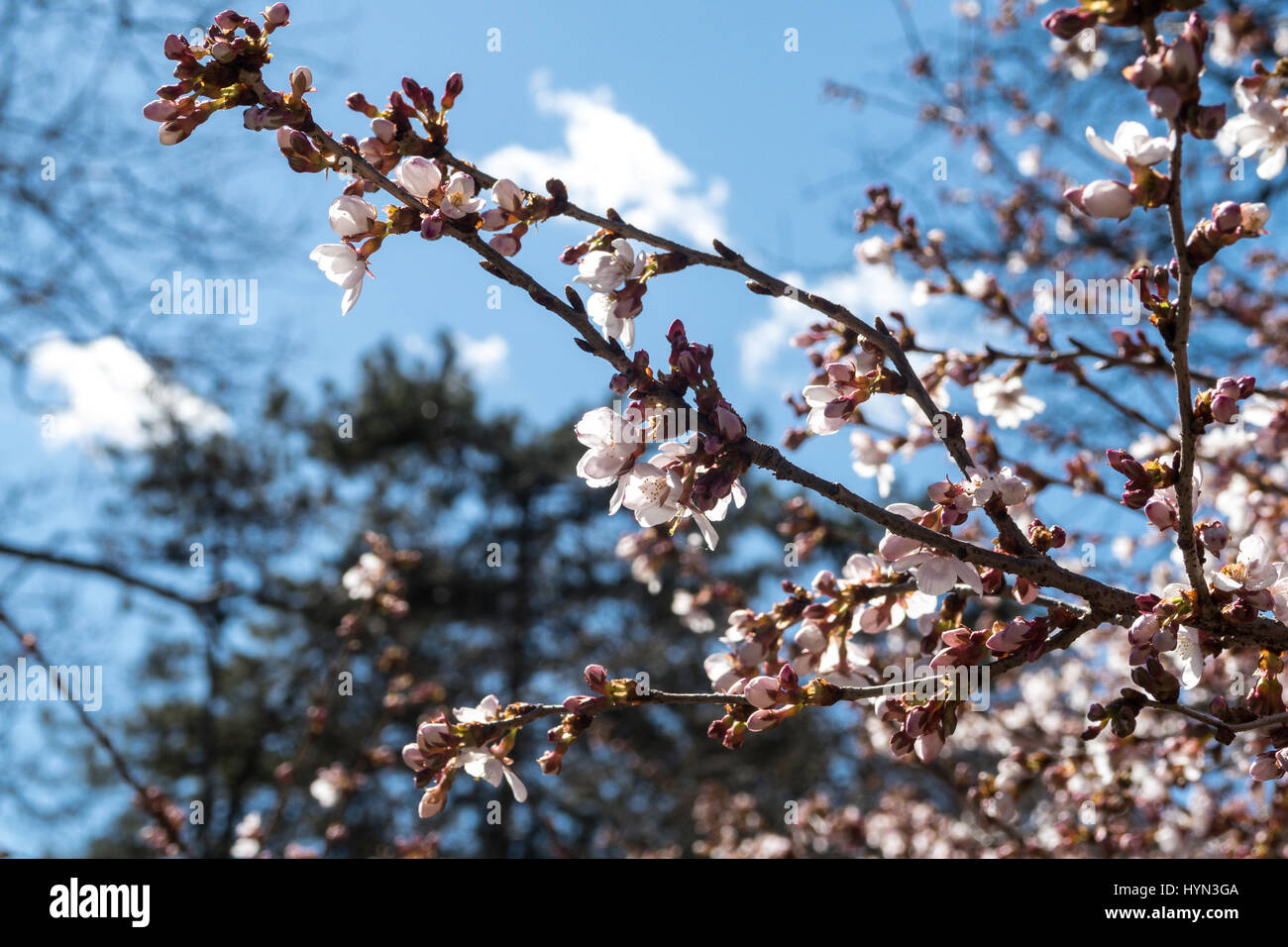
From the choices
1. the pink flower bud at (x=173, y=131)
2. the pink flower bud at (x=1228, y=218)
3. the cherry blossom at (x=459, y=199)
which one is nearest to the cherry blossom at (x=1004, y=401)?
the pink flower bud at (x=1228, y=218)

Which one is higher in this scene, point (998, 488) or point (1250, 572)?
point (998, 488)

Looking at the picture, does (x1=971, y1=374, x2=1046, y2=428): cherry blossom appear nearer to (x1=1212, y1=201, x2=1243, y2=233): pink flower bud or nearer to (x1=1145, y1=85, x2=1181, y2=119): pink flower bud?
(x1=1212, y1=201, x2=1243, y2=233): pink flower bud

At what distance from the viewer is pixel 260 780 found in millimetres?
13094

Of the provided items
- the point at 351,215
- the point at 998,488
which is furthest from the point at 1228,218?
the point at 351,215

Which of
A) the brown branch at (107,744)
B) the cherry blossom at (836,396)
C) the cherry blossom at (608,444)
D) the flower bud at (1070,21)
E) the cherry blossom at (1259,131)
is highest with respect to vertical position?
the cherry blossom at (1259,131)

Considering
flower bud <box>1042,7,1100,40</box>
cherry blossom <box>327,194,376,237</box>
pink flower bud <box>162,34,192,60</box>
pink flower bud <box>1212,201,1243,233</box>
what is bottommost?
pink flower bud <box>1212,201,1243,233</box>

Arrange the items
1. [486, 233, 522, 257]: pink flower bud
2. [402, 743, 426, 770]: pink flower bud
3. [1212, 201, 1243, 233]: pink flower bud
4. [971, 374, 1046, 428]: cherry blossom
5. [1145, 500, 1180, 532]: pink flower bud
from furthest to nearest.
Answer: [971, 374, 1046, 428]: cherry blossom → [402, 743, 426, 770]: pink flower bud → [486, 233, 522, 257]: pink flower bud → [1145, 500, 1180, 532]: pink flower bud → [1212, 201, 1243, 233]: pink flower bud

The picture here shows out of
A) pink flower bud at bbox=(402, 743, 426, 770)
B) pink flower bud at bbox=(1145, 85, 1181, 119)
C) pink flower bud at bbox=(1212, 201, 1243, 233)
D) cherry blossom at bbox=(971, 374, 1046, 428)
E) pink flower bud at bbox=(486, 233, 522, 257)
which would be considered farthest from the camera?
cherry blossom at bbox=(971, 374, 1046, 428)

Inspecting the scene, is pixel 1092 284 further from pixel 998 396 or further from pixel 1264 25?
pixel 1264 25

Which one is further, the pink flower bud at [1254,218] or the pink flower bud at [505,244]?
the pink flower bud at [505,244]

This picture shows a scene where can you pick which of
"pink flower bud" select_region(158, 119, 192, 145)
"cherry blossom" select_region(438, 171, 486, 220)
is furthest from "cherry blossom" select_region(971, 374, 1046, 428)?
"pink flower bud" select_region(158, 119, 192, 145)

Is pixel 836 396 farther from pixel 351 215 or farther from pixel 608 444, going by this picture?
pixel 351 215

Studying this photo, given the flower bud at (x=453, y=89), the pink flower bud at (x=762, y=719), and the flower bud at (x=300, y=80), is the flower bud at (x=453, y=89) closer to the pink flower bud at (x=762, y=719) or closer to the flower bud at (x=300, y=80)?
the flower bud at (x=300, y=80)
